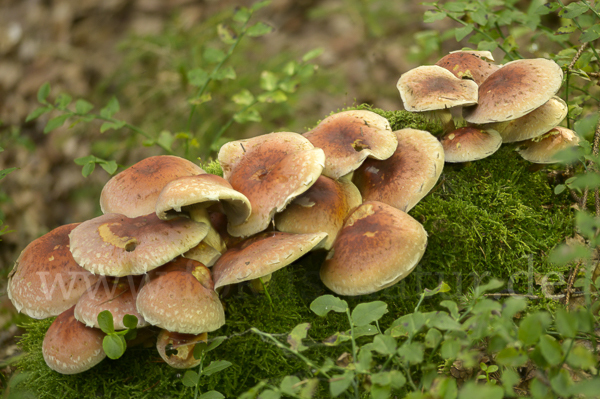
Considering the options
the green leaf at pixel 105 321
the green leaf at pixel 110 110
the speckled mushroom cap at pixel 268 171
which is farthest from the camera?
the green leaf at pixel 110 110

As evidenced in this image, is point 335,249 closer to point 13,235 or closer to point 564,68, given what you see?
point 564,68

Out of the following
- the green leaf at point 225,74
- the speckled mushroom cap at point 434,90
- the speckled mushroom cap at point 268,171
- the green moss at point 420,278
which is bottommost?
the green moss at point 420,278

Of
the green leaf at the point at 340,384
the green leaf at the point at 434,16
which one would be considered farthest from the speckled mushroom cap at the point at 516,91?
the green leaf at the point at 340,384

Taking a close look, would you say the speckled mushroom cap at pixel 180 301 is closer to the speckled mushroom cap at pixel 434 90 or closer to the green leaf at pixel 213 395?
the green leaf at pixel 213 395

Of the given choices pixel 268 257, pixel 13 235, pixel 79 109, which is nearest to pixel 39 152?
pixel 13 235

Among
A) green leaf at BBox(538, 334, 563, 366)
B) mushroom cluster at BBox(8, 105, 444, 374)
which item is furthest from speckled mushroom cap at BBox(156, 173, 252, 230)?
green leaf at BBox(538, 334, 563, 366)

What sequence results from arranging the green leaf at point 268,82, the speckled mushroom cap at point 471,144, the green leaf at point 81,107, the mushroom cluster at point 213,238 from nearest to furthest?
the mushroom cluster at point 213,238 → the speckled mushroom cap at point 471,144 → the green leaf at point 81,107 → the green leaf at point 268,82
